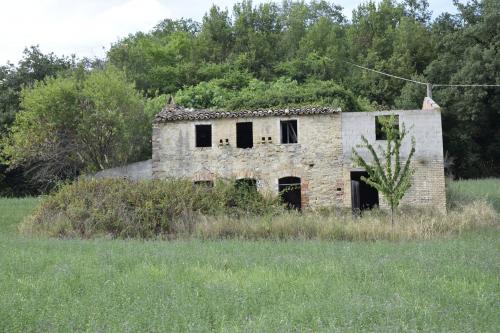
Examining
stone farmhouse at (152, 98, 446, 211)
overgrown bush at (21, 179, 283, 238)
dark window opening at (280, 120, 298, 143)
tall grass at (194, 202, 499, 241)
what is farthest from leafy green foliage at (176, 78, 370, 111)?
tall grass at (194, 202, 499, 241)

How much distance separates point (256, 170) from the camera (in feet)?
70.9

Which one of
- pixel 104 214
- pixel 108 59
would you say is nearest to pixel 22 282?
pixel 104 214

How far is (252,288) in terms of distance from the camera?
8.76 metres

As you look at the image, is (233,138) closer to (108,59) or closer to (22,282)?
(22,282)

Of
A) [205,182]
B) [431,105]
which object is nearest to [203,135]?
[205,182]

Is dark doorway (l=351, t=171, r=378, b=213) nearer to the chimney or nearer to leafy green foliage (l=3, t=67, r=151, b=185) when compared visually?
the chimney

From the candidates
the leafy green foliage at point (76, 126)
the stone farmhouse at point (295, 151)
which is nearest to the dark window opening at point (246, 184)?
the stone farmhouse at point (295, 151)

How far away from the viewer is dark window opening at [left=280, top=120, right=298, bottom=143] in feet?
72.8

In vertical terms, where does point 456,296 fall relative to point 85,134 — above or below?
below

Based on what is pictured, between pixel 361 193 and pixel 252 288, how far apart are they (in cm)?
1660

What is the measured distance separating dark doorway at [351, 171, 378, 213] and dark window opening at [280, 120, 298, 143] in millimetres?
2733

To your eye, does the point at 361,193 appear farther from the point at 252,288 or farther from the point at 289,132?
the point at 252,288

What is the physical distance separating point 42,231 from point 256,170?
8.09 metres

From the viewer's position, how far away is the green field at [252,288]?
6.94 m
